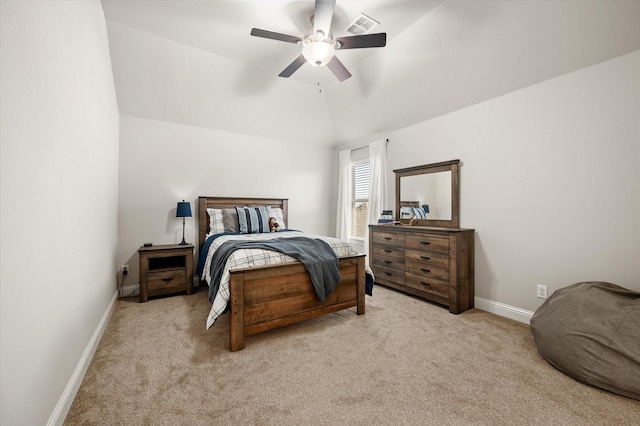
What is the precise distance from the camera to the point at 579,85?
7.74 ft

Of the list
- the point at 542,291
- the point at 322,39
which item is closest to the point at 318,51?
the point at 322,39

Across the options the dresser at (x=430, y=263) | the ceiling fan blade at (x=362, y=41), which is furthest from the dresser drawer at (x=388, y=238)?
the ceiling fan blade at (x=362, y=41)

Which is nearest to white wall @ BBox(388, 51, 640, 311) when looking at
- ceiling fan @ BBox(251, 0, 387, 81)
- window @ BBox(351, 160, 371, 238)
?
ceiling fan @ BBox(251, 0, 387, 81)

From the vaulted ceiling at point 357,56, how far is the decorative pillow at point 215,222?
52.5 inches

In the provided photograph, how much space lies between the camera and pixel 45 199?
1.21 metres

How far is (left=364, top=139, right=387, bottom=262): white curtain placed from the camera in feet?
14.1

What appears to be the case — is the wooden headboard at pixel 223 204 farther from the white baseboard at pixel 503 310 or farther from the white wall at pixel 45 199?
the white baseboard at pixel 503 310

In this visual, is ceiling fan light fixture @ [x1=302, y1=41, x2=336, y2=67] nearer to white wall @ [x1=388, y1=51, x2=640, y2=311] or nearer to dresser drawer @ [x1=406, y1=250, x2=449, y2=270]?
white wall @ [x1=388, y1=51, x2=640, y2=311]

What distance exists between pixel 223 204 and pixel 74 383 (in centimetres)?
286

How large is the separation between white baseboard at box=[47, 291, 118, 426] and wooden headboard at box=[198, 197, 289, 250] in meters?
1.74

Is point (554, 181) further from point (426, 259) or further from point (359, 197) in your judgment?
point (359, 197)

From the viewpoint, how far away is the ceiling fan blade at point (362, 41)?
2293 mm

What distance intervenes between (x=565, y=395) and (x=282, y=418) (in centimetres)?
168

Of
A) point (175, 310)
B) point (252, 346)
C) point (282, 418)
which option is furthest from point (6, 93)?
point (175, 310)
